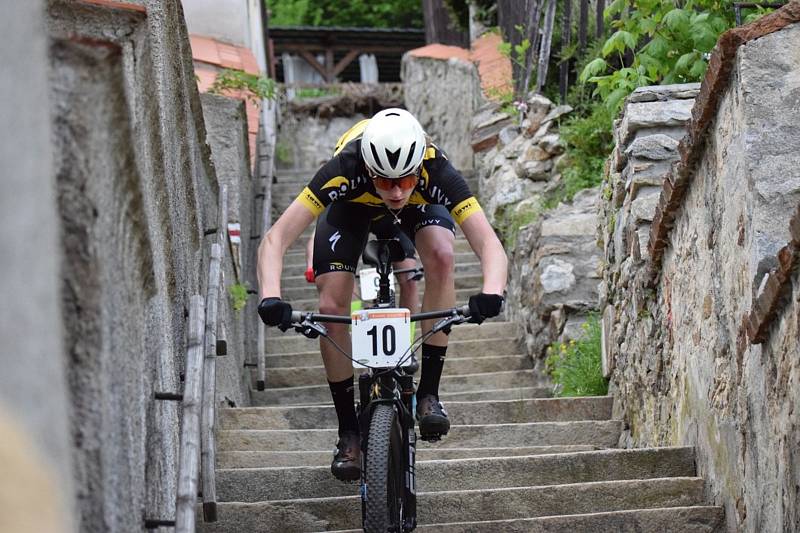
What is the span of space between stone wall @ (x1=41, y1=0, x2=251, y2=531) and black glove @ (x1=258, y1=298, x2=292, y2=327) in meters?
0.33

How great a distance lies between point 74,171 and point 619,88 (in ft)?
18.4

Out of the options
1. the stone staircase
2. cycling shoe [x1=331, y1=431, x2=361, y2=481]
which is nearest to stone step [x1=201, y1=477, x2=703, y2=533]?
the stone staircase

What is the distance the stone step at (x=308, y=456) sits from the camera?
19.8ft

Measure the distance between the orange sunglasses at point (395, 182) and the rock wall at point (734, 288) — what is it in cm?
115

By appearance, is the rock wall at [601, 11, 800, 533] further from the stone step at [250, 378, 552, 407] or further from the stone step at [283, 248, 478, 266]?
the stone step at [283, 248, 478, 266]

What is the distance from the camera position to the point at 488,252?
491 centimetres

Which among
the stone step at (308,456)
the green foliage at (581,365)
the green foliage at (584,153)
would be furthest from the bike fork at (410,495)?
the green foliage at (584,153)

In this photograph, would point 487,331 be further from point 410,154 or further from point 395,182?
point 410,154

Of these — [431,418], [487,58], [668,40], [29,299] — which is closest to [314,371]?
[668,40]

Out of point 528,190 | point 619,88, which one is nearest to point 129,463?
point 619,88

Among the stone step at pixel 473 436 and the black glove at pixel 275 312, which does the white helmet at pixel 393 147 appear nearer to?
the black glove at pixel 275 312

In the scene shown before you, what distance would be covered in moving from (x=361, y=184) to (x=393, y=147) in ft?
1.25

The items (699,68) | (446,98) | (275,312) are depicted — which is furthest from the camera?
(446,98)

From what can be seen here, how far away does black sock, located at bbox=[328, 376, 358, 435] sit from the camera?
5.19 metres
